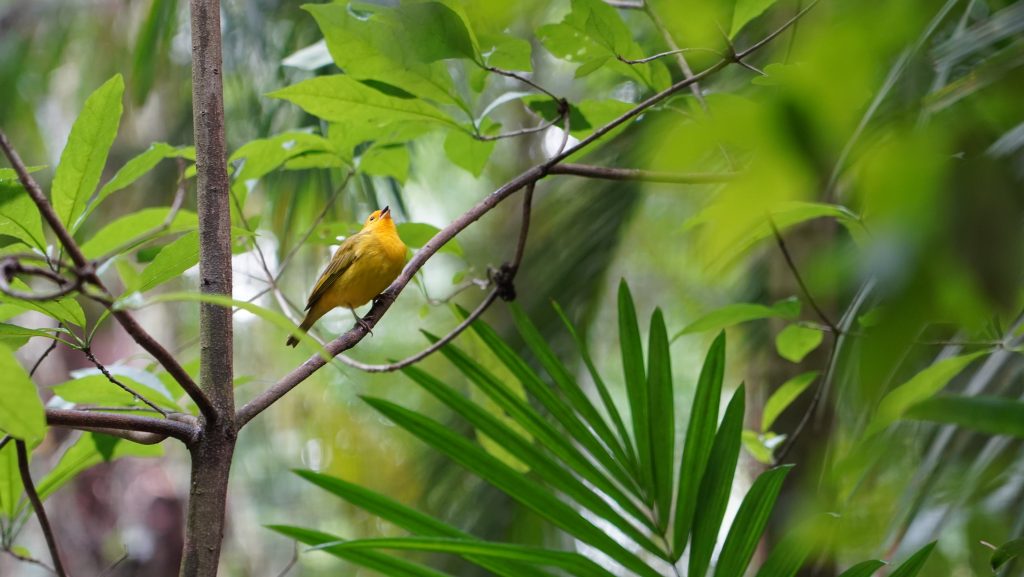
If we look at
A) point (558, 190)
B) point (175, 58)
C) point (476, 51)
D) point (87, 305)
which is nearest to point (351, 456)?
point (87, 305)

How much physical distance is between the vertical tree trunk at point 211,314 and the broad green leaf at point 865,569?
60 cm

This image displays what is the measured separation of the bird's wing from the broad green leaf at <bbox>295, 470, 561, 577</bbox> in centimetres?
96

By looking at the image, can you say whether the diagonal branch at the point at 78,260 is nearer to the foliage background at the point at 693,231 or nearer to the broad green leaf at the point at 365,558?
the foliage background at the point at 693,231

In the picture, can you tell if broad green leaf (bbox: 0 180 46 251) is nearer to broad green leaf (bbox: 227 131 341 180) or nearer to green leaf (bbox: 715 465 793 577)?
broad green leaf (bbox: 227 131 341 180)

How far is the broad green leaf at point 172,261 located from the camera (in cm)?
72

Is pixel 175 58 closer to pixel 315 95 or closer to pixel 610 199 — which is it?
pixel 610 199

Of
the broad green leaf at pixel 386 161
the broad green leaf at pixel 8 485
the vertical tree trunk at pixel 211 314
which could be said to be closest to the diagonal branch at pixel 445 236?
the vertical tree trunk at pixel 211 314

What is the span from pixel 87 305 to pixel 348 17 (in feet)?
12.0

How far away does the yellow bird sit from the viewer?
71.3 inches

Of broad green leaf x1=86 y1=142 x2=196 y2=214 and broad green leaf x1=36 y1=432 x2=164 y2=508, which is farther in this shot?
broad green leaf x1=36 y1=432 x2=164 y2=508

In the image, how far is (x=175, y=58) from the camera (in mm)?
2643

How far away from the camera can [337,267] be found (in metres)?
1.87

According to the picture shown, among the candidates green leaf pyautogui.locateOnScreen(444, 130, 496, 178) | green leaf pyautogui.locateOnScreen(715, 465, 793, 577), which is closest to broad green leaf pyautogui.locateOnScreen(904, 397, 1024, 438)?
green leaf pyautogui.locateOnScreen(715, 465, 793, 577)

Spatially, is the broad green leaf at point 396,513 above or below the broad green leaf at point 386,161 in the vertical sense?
below
